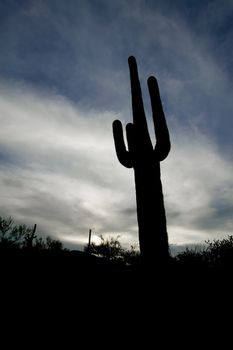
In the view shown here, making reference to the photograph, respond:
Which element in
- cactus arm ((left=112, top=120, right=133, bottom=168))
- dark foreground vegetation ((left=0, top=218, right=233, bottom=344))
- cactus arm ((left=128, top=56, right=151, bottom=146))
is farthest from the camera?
cactus arm ((left=112, top=120, right=133, bottom=168))

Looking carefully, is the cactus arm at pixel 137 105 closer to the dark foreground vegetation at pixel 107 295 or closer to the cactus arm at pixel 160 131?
the cactus arm at pixel 160 131

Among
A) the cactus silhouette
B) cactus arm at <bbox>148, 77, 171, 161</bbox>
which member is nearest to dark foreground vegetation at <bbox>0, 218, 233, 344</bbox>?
the cactus silhouette

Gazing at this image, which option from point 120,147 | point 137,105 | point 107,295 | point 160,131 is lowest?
point 107,295

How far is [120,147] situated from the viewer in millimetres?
5664

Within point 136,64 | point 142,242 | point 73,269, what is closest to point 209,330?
point 142,242

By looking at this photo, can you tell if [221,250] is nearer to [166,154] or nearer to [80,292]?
[80,292]

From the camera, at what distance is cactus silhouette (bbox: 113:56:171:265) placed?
13.7 feet

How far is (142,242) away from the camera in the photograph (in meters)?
4.24

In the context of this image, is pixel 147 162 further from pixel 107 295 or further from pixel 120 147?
pixel 107 295

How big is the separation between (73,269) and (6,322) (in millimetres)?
3364

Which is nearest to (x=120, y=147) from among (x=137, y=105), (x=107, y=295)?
(x=137, y=105)

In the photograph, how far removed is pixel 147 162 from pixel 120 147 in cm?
103

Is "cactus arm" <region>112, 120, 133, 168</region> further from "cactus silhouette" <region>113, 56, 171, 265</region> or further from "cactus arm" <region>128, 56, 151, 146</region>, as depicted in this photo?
"cactus arm" <region>128, 56, 151, 146</region>

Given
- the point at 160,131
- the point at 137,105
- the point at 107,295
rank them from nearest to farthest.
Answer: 1. the point at 160,131
2. the point at 137,105
3. the point at 107,295
